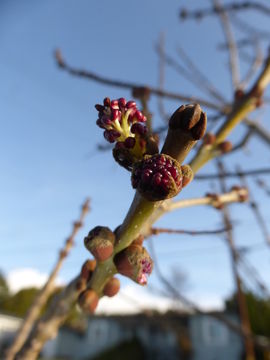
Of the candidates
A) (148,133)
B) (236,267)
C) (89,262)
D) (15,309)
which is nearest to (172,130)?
(148,133)

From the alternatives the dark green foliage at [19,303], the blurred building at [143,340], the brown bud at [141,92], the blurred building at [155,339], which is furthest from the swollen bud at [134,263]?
the dark green foliage at [19,303]

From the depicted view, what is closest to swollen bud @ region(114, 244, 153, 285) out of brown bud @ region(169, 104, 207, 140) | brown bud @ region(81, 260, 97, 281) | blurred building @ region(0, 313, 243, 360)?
brown bud @ region(81, 260, 97, 281)

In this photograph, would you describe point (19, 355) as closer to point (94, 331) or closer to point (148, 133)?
point (148, 133)

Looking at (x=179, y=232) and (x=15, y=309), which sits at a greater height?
(x=15, y=309)

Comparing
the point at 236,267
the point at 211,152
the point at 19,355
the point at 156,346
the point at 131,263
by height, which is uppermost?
the point at 156,346

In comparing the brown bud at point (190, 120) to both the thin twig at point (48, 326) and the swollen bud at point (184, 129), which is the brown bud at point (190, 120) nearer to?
the swollen bud at point (184, 129)

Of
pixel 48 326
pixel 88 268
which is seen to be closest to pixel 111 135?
pixel 88 268
